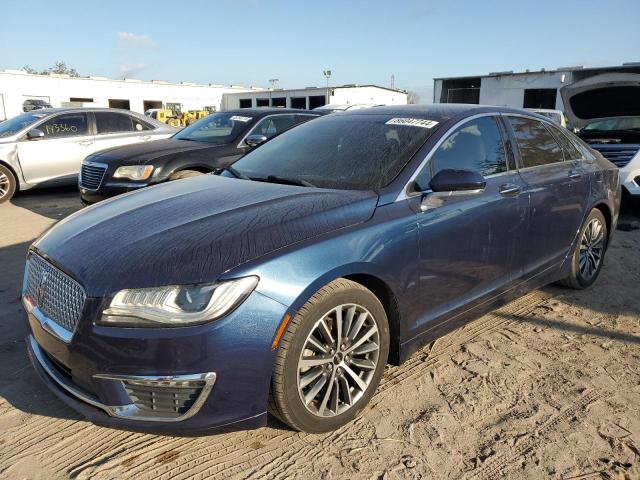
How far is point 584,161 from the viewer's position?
14.4ft

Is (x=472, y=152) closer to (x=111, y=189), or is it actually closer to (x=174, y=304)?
(x=174, y=304)

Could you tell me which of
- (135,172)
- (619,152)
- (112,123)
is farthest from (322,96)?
(135,172)

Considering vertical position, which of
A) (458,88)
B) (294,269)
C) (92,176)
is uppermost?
(458,88)

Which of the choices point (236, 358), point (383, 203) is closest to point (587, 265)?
point (383, 203)

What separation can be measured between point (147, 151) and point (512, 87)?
2422 cm

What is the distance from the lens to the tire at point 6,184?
8.58 metres

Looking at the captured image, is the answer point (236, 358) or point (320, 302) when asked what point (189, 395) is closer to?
point (236, 358)

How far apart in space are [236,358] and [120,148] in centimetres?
592

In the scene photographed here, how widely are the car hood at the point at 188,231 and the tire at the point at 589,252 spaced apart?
257 cm

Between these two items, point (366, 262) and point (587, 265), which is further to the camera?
point (587, 265)

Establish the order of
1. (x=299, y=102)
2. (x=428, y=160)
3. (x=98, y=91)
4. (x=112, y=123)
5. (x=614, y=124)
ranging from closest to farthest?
(x=428, y=160) < (x=614, y=124) < (x=112, y=123) < (x=98, y=91) < (x=299, y=102)

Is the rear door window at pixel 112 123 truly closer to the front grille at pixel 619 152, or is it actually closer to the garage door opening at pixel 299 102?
the front grille at pixel 619 152

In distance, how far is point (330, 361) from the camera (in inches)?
98.3

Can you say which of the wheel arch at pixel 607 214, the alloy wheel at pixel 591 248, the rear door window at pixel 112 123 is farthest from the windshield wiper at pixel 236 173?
the rear door window at pixel 112 123
